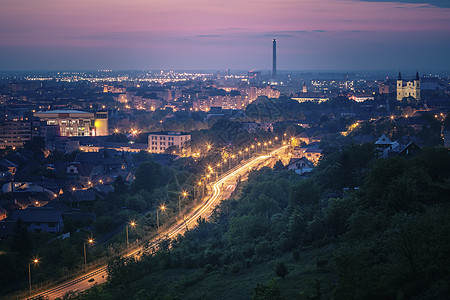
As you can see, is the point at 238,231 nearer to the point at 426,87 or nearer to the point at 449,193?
the point at 449,193

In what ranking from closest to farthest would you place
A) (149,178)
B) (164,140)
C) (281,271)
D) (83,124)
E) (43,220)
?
1. (281,271)
2. (43,220)
3. (149,178)
4. (164,140)
5. (83,124)

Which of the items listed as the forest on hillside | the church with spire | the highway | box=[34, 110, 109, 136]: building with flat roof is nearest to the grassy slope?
the forest on hillside

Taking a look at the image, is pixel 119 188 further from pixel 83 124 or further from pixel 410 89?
pixel 410 89

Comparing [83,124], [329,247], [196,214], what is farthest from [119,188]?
[83,124]

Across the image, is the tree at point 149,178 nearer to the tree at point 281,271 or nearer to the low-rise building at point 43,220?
the low-rise building at point 43,220

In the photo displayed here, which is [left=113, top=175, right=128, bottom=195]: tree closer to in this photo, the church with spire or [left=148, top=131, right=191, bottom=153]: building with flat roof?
[left=148, top=131, right=191, bottom=153]: building with flat roof

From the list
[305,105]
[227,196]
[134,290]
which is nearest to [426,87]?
[305,105]
